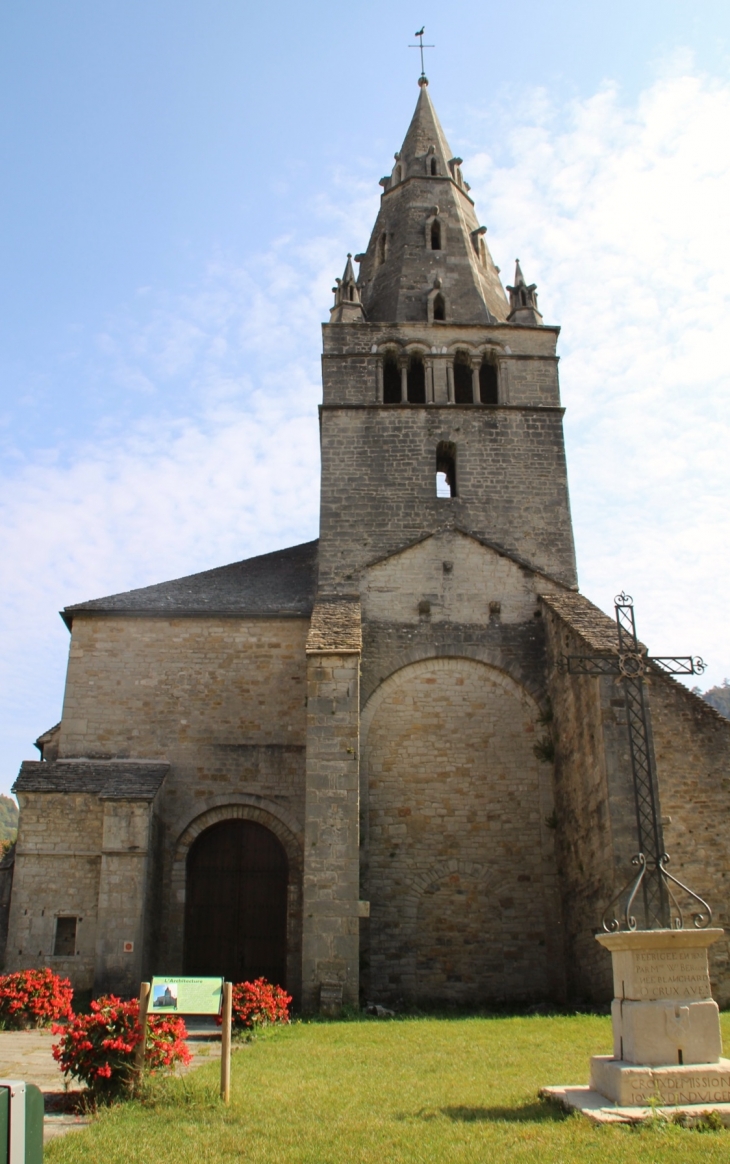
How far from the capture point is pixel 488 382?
68.0ft

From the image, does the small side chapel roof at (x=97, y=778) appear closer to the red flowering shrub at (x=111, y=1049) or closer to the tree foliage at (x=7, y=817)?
the red flowering shrub at (x=111, y=1049)

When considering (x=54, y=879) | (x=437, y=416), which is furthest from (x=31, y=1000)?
(x=437, y=416)

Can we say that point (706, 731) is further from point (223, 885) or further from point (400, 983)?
point (223, 885)

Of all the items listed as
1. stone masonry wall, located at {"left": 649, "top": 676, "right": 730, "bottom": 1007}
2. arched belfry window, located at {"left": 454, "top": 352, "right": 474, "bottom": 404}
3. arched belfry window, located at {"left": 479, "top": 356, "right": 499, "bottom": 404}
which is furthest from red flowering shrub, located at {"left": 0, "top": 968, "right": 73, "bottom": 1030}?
arched belfry window, located at {"left": 479, "top": 356, "right": 499, "bottom": 404}

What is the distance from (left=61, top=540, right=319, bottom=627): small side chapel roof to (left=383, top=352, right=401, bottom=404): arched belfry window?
13.0ft

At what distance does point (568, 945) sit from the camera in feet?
50.3

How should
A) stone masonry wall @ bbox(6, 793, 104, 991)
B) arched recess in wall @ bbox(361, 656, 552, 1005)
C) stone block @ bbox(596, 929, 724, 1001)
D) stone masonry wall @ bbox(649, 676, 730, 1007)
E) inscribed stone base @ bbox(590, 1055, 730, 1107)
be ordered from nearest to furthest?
inscribed stone base @ bbox(590, 1055, 730, 1107) < stone block @ bbox(596, 929, 724, 1001) < stone masonry wall @ bbox(649, 676, 730, 1007) < stone masonry wall @ bbox(6, 793, 104, 991) < arched recess in wall @ bbox(361, 656, 552, 1005)

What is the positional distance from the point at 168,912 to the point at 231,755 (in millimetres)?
2884

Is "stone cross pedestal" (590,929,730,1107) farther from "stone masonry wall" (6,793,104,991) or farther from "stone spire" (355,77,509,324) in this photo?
"stone spire" (355,77,509,324)

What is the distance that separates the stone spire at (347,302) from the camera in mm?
20844

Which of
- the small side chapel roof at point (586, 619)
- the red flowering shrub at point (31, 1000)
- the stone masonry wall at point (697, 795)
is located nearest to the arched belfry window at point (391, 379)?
the small side chapel roof at point (586, 619)

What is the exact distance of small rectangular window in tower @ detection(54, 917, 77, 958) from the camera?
15.1 meters

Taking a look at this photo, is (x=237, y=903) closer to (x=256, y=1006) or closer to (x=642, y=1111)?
(x=256, y=1006)

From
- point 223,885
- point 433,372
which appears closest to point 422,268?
point 433,372
